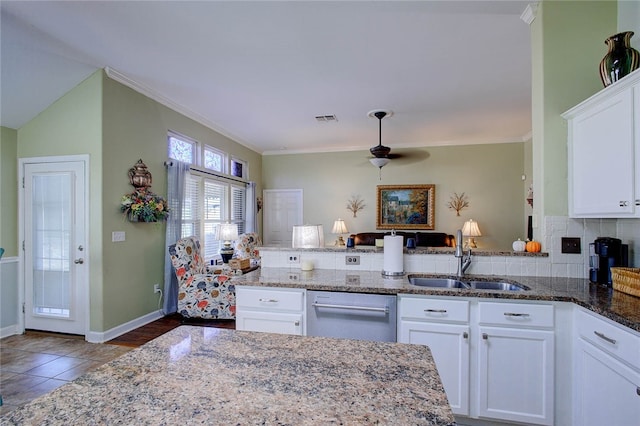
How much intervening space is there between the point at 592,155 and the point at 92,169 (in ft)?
14.7

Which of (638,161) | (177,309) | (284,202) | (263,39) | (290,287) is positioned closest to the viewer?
(638,161)

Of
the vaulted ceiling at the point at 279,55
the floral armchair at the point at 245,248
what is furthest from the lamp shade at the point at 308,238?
the floral armchair at the point at 245,248

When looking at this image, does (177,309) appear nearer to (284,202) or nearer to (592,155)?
(284,202)

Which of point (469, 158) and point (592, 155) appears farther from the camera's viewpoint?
point (469, 158)

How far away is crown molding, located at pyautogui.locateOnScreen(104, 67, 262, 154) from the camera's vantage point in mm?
3449

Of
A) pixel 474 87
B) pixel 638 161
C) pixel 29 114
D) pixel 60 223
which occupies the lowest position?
pixel 60 223

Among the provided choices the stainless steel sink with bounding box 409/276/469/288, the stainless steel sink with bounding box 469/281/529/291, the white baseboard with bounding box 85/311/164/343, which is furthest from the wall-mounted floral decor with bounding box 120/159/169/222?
the stainless steel sink with bounding box 469/281/529/291

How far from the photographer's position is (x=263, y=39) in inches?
112

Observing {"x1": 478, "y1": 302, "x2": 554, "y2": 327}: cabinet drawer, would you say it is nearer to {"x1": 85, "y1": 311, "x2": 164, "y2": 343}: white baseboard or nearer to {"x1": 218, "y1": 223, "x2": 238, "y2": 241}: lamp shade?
{"x1": 85, "y1": 311, "x2": 164, "y2": 343}: white baseboard

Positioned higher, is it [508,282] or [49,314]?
[508,282]

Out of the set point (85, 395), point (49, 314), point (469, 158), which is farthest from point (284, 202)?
point (85, 395)

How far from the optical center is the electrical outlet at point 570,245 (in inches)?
89.5

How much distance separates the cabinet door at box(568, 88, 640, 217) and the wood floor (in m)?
3.68

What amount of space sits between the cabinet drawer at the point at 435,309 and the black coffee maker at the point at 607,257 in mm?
1024
